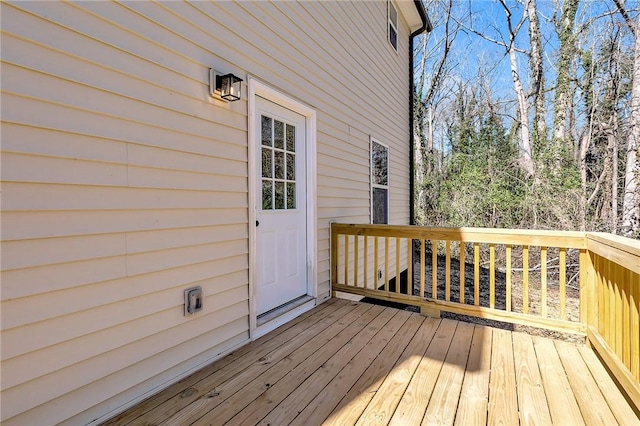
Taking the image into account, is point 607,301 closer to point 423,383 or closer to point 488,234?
point 488,234

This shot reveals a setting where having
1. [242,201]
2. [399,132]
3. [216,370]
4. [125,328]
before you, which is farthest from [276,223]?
[399,132]

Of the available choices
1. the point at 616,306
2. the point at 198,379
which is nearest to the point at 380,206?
the point at 616,306

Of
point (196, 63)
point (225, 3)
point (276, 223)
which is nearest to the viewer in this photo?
point (196, 63)

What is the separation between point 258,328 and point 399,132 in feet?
17.0

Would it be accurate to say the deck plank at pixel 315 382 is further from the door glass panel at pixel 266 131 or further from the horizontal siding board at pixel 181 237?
the door glass panel at pixel 266 131

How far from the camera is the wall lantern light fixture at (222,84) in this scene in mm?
2170

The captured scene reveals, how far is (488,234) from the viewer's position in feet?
9.07

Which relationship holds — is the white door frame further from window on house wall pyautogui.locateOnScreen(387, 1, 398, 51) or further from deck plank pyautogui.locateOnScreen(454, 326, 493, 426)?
window on house wall pyautogui.locateOnScreen(387, 1, 398, 51)

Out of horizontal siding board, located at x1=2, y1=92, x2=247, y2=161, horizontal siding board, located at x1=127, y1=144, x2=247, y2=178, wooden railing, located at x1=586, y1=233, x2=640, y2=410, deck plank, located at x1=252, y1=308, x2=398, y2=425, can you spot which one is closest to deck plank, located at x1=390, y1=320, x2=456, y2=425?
deck plank, located at x1=252, y1=308, x2=398, y2=425

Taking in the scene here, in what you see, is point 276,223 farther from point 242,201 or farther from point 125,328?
point 125,328

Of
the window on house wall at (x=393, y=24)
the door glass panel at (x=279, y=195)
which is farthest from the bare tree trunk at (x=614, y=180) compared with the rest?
the door glass panel at (x=279, y=195)

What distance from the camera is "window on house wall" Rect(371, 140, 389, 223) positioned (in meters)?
5.07

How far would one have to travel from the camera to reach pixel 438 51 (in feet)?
35.8

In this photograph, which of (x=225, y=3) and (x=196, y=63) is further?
(x=225, y=3)
